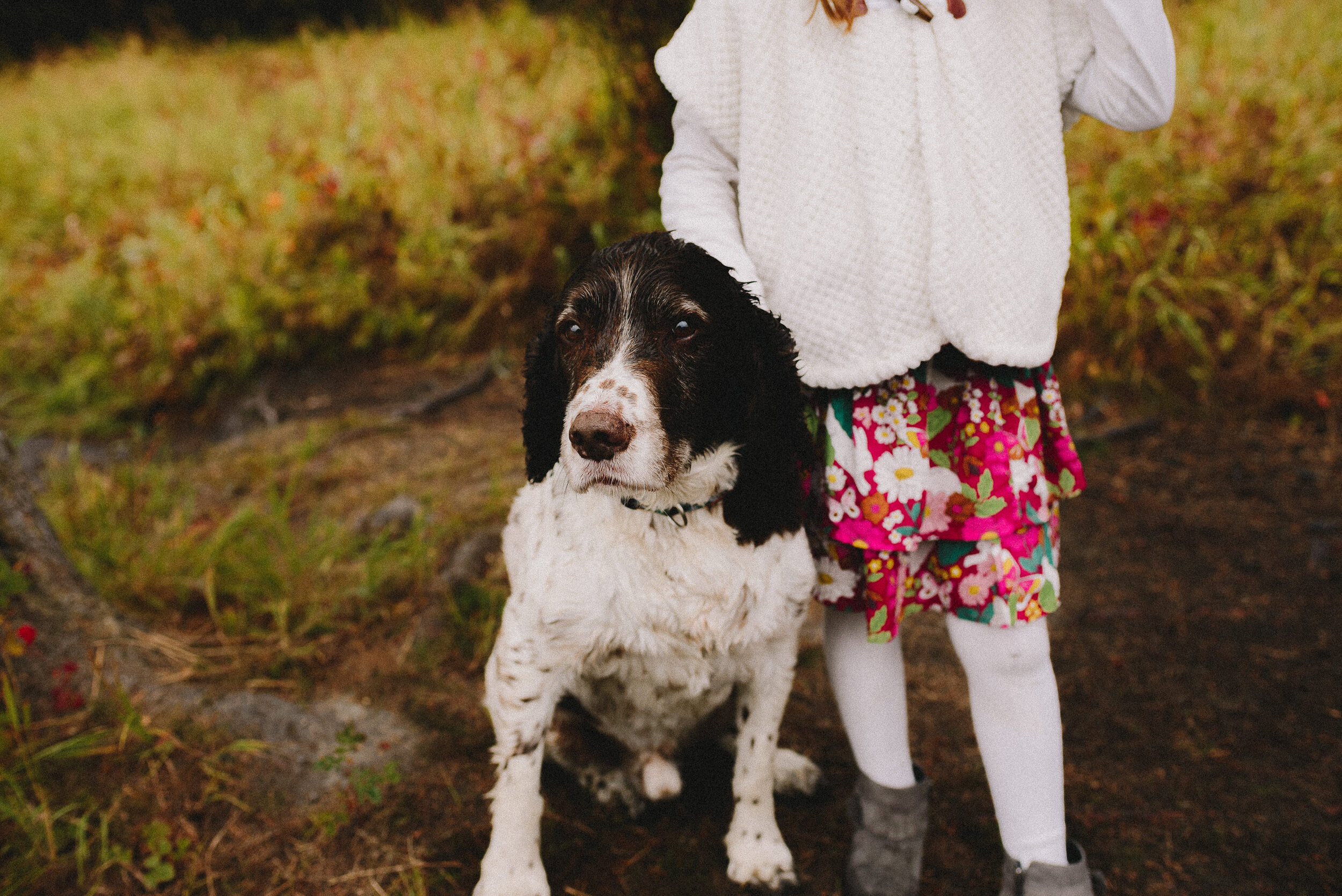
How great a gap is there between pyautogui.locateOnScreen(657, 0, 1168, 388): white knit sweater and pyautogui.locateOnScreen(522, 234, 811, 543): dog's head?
0.45 feet

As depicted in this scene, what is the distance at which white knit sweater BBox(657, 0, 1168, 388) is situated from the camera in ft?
5.31

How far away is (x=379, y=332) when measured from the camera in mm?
5113

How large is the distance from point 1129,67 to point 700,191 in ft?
2.84

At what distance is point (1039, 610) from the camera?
1.75 metres

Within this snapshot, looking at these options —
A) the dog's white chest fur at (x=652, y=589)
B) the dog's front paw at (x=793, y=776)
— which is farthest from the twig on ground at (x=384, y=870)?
the dog's front paw at (x=793, y=776)

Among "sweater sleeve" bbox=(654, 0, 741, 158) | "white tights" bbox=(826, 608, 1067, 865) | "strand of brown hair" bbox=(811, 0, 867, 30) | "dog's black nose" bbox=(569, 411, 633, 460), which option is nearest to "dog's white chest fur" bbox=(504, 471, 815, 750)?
"dog's black nose" bbox=(569, 411, 633, 460)

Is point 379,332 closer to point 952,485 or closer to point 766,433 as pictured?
point 766,433

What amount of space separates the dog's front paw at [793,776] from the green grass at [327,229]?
9.41 ft

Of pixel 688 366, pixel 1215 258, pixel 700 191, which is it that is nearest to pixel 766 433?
pixel 688 366

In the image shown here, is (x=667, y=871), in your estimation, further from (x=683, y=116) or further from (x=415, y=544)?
(x=683, y=116)

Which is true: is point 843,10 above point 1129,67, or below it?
above

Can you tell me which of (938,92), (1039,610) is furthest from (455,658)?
(938,92)

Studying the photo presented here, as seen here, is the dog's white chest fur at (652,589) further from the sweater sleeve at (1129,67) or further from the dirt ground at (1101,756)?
the sweater sleeve at (1129,67)

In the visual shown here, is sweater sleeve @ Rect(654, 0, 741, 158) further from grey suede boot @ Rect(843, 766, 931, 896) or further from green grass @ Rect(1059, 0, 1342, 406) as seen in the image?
green grass @ Rect(1059, 0, 1342, 406)
